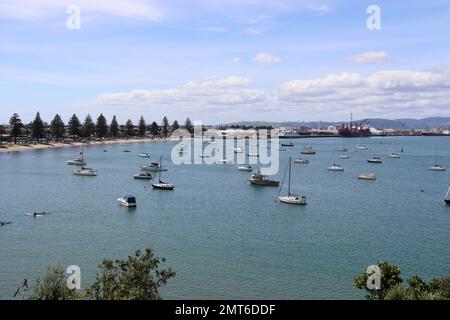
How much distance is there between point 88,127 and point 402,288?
16842cm

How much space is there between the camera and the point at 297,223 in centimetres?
4853

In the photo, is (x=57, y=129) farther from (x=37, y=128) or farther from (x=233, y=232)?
(x=233, y=232)

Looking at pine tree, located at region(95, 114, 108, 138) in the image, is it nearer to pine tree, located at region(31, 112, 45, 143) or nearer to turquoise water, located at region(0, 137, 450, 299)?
pine tree, located at region(31, 112, 45, 143)

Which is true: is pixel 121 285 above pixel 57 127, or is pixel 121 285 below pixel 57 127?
below

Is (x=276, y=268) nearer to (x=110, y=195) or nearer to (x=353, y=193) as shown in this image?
(x=110, y=195)

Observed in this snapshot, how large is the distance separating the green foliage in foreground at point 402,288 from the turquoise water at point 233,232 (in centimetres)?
794

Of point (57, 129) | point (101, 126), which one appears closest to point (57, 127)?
point (57, 129)

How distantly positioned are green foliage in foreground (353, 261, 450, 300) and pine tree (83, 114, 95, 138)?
164 m

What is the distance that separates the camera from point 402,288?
19.3 meters

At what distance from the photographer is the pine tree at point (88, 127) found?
176 m

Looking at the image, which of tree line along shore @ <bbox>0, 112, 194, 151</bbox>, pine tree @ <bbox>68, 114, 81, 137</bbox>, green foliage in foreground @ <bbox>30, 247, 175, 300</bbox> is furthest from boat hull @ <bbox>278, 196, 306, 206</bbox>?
pine tree @ <bbox>68, 114, 81, 137</bbox>
